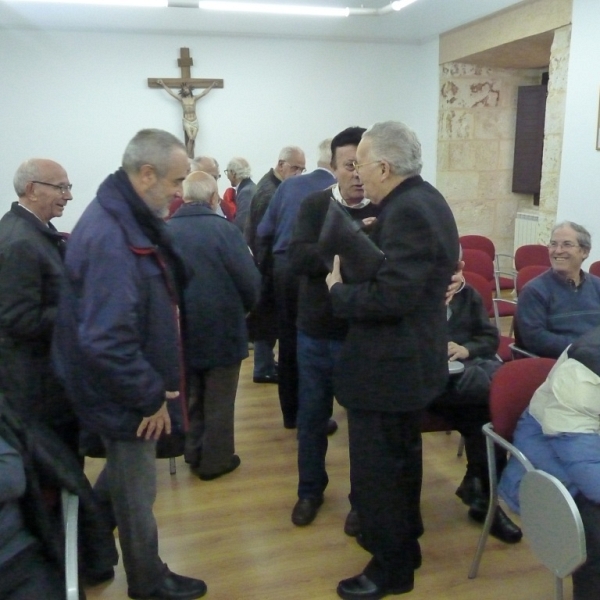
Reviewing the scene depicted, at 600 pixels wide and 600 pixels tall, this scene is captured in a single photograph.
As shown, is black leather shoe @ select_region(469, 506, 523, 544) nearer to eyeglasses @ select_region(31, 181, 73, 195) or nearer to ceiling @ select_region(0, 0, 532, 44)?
eyeglasses @ select_region(31, 181, 73, 195)

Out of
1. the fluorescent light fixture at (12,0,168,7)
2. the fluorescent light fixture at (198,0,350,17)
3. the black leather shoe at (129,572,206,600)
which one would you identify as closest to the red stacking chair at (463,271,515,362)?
the black leather shoe at (129,572,206,600)

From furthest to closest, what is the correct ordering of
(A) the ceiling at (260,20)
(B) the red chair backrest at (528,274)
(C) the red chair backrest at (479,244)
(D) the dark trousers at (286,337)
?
(A) the ceiling at (260,20) < (C) the red chair backrest at (479,244) < (B) the red chair backrest at (528,274) < (D) the dark trousers at (286,337)

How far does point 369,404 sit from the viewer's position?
5.81 ft

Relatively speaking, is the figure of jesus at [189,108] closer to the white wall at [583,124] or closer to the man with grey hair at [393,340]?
the white wall at [583,124]

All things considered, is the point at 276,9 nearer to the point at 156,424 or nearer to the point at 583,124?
the point at 583,124

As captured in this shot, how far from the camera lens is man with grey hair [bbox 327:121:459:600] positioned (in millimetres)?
1647

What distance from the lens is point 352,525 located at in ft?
7.66

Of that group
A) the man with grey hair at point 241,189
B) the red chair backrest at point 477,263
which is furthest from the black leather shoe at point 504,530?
the man with grey hair at point 241,189

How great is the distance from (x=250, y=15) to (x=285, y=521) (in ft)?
15.8

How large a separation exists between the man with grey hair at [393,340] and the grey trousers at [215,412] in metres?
0.99

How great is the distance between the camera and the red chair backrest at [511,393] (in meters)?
1.93

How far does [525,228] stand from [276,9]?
11.0 ft

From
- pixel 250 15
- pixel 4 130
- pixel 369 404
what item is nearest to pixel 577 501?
pixel 369 404

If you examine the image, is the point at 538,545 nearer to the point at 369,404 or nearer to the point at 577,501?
the point at 577,501
